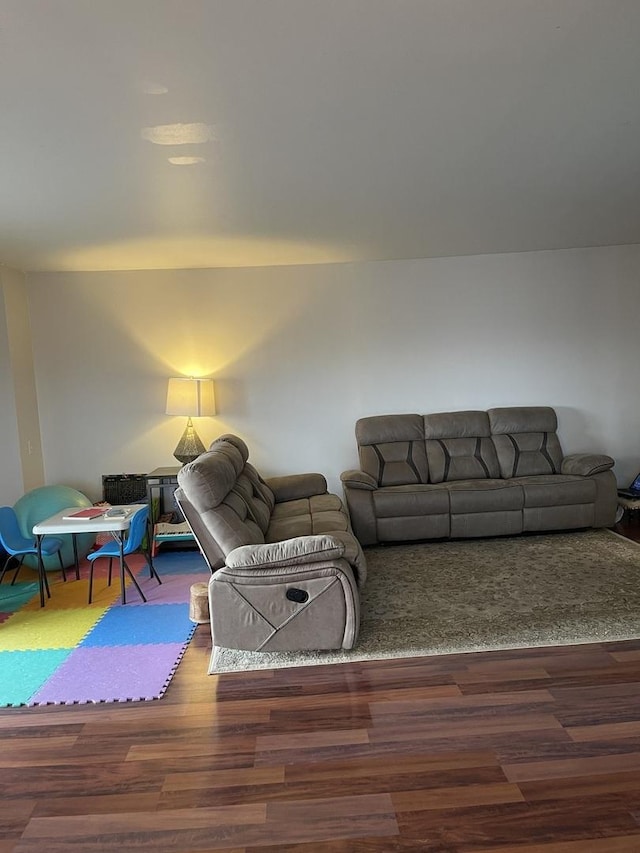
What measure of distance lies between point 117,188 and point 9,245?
1.62 m

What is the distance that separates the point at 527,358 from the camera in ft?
16.9

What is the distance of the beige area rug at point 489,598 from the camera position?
109 inches

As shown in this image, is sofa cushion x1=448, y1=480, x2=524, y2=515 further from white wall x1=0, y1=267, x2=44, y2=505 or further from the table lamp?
white wall x1=0, y1=267, x2=44, y2=505

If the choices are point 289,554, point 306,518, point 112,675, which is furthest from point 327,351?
point 112,675

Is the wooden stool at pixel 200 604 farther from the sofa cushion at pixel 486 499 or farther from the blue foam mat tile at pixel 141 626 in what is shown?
the sofa cushion at pixel 486 499

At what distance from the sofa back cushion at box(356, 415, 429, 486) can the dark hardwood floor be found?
2.24 meters

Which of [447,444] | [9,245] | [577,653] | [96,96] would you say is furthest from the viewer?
[447,444]

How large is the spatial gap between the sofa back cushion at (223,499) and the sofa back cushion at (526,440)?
7.97ft

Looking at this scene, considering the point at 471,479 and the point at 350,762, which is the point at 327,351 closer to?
the point at 471,479

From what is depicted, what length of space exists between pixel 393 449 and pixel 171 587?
2251mm

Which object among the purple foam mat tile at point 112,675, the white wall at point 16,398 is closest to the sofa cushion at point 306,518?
the purple foam mat tile at point 112,675

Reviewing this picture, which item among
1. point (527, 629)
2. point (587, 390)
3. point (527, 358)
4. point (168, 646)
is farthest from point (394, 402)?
point (168, 646)

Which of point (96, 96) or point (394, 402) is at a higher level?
point (96, 96)

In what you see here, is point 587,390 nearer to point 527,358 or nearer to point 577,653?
point 527,358
